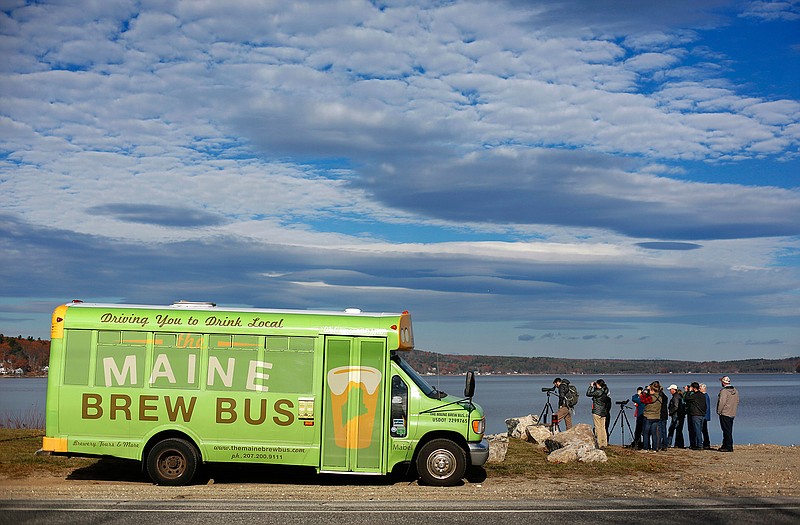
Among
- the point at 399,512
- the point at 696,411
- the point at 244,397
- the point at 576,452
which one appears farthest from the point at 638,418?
the point at 399,512

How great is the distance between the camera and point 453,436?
1504 cm

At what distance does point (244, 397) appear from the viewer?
1477cm

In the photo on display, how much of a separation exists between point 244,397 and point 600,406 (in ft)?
34.6

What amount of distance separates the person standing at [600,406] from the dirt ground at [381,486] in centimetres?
401

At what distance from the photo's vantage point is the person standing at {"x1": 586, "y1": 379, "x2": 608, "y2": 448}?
2177cm

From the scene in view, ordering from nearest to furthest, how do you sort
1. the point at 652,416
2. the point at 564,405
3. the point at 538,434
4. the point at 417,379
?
the point at 417,379, the point at 652,416, the point at 538,434, the point at 564,405

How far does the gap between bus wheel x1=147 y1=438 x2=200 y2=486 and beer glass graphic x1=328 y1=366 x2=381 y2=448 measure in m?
2.43

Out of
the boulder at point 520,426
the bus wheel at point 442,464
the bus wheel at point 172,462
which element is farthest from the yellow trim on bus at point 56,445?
the boulder at point 520,426

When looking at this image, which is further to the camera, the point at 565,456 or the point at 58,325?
the point at 565,456

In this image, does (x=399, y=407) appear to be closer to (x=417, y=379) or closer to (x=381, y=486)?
(x=417, y=379)

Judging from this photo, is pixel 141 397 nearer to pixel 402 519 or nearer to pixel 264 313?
pixel 264 313

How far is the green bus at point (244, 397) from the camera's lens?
14648mm

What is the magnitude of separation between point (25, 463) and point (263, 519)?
7.64 metres

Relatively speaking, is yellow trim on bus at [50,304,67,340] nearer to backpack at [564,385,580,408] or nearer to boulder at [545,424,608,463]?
boulder at [545,424,608,463]
